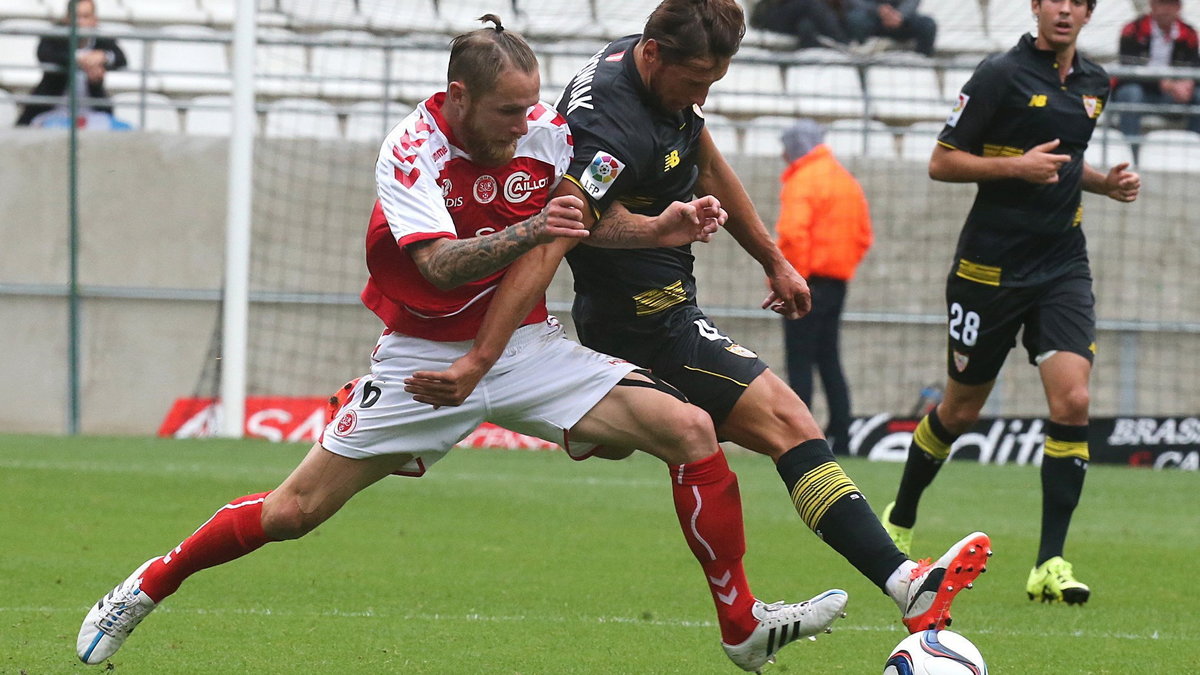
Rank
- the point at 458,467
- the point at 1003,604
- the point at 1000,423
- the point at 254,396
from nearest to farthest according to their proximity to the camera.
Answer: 1. the point at 1003,604
2. the point at 458,467
3. the point at 1000,423
4. the point at 254,396

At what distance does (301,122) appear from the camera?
15445mm

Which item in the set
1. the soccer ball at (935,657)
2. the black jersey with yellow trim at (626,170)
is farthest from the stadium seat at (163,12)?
the soccer ball at (935,657)

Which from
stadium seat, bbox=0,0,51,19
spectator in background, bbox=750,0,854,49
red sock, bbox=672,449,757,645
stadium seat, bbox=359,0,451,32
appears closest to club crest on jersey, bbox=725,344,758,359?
red sock, bbox=672,449,757,645

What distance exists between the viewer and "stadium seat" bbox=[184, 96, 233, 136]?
1561cm

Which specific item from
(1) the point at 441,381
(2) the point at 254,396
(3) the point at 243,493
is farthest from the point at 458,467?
(1) the point at 441,381

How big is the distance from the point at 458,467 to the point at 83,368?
16.4 feet

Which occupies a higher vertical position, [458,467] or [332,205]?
[332,205]

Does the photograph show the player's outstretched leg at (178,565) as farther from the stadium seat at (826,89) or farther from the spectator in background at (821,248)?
the stadium seat at (826,89)

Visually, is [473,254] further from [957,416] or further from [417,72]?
[417,72]

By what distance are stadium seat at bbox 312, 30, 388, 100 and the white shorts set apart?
36.8 ft

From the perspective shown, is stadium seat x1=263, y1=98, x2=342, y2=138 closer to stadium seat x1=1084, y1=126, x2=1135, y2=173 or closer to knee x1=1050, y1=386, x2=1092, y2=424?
stadium seat x1=1084, y1=126, x2=1135, y2=173

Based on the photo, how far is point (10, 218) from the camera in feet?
48.2

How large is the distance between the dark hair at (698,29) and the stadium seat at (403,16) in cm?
1157

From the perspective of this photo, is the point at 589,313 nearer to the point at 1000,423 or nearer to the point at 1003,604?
the point at 1003,604
